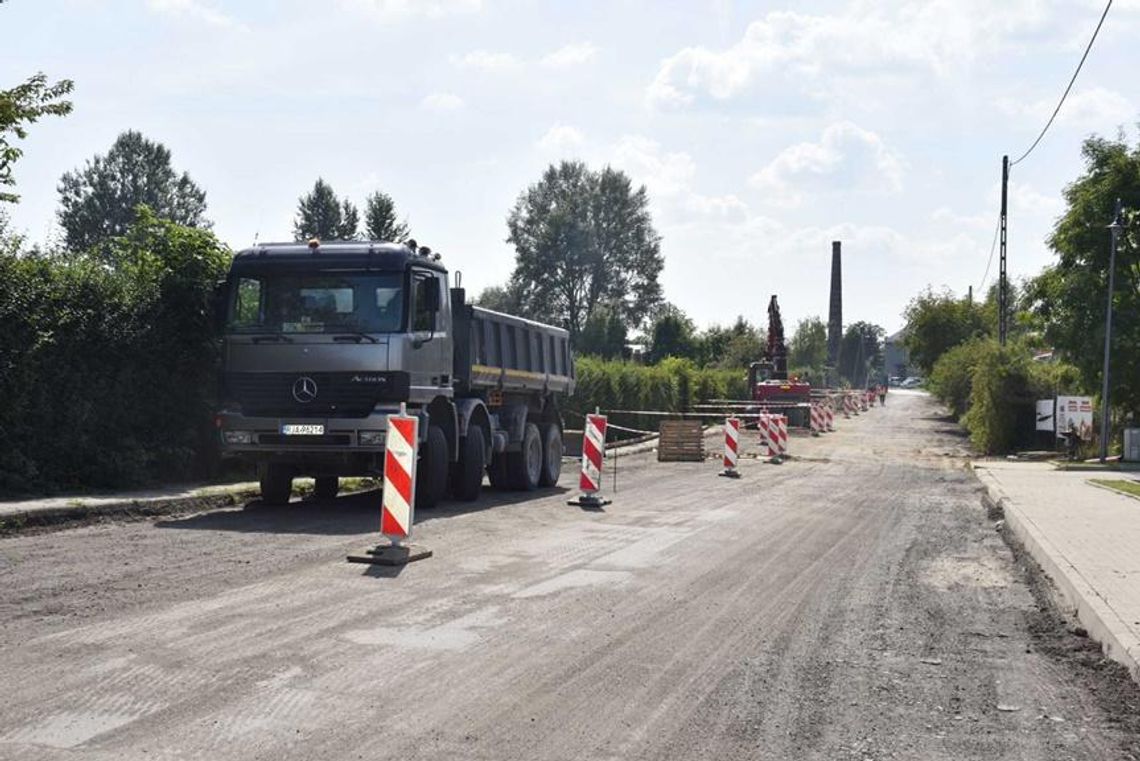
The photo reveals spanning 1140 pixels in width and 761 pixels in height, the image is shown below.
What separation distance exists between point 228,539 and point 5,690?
243 inches

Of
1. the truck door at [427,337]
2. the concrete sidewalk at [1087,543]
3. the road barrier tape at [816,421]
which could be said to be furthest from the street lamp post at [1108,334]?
the truck door at [427,337]

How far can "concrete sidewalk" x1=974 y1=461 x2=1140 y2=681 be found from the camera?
837 cm

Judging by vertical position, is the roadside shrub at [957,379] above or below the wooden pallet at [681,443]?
above

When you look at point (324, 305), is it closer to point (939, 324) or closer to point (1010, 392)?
point (1010, 392)

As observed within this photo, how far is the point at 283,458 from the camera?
48.2 ft

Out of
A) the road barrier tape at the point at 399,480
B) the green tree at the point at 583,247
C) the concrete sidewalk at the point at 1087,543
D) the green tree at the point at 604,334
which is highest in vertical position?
the green tree at the point at 583,247

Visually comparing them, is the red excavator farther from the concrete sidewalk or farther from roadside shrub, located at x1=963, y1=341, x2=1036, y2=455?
the concrete sidewalk

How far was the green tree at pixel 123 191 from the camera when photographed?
86.4 metres

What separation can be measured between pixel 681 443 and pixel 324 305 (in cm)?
1649

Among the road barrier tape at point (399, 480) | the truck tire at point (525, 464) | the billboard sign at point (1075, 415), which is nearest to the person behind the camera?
the road barrier tape at point (399, 480)

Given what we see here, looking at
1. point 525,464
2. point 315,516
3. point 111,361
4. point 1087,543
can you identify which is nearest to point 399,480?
point 315,516

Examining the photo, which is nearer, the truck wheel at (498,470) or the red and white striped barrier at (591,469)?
the red and white striped barrier at (591,469)

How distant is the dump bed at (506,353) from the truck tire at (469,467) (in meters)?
0.66

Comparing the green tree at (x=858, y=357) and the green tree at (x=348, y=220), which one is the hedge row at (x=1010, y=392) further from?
the green tree at (x=858, y=357)
